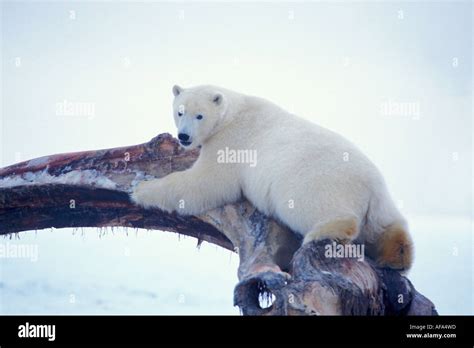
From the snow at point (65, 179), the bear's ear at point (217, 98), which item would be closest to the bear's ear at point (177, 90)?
the bear's ear at point (217, 98)

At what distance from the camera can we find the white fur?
488 centimetres

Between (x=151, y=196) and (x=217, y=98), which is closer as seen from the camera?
(x=151, y=196)

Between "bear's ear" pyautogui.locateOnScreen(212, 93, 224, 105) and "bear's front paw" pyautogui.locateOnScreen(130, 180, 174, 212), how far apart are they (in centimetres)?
86

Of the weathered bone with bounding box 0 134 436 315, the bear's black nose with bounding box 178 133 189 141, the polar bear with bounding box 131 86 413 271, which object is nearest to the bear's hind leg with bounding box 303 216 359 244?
the polar bear with bounding box 131 86 413 271

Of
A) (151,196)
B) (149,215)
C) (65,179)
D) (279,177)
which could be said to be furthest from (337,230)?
(65,179)

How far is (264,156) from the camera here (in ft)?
17.7

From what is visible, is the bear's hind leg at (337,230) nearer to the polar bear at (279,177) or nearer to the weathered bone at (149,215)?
the polar bear at (279,177)

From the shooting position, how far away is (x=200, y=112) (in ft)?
18.9

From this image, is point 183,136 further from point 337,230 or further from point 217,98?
point 337,230

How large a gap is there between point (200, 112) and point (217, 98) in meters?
0.20

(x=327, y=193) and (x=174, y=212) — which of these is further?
(x=174, y=212)
